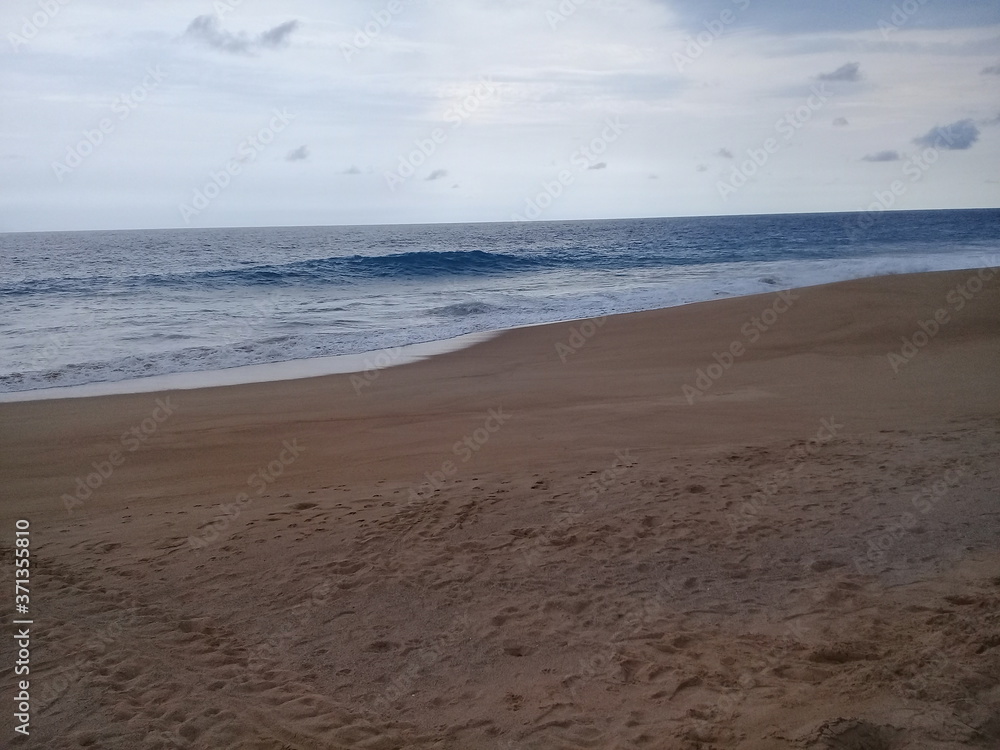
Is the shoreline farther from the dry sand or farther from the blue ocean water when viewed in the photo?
the dry sand

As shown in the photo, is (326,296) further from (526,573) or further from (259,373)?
(526,573)

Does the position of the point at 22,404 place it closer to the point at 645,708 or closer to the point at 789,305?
the point at 645,708

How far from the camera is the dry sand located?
11.8 ft

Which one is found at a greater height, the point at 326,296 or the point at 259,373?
the point at 326,296

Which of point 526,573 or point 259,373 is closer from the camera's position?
point 526,573

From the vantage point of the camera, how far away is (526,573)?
5121 millimetres

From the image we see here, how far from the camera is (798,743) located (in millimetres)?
3170

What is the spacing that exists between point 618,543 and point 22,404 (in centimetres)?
1051

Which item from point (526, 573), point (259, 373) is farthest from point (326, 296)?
point (526, 573)

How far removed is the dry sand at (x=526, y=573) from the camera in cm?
361

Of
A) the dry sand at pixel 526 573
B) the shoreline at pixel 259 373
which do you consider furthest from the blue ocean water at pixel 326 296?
the dry sand at pixel 526 573

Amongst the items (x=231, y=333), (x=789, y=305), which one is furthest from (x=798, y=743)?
(x=231, y=333)

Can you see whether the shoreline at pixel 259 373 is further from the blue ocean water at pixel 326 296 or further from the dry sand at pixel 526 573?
the dry sand at pixel 526 573

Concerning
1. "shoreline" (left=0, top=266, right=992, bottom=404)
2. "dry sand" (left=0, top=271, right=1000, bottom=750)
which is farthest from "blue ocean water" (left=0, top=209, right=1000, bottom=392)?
"dry sand" (left=0, top=271, right=1000, bottom=750)
